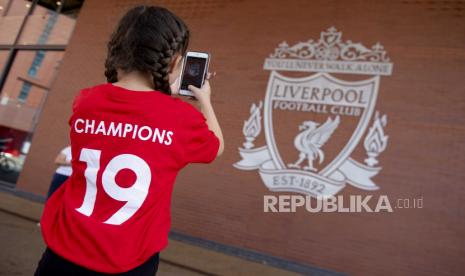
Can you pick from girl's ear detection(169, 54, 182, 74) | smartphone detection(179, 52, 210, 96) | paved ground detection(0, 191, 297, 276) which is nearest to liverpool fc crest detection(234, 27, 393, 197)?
paved ground detection(0, 191, 297, 276)

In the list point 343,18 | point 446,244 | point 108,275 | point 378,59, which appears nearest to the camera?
point 108,275

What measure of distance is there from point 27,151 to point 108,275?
7140mm

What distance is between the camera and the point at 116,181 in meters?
0.91

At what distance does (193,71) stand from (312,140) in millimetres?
3953

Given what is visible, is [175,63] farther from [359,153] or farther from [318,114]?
[318,114]

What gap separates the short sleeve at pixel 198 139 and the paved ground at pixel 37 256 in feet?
7.57

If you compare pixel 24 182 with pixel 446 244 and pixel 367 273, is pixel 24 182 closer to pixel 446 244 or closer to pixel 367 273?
pixel 367 273

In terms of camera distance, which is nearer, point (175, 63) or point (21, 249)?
point (175, 63)

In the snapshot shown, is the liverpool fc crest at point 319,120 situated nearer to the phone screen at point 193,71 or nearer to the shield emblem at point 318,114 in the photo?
the shield emblem at point 318,114

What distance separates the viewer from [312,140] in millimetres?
4906

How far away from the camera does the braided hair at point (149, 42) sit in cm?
95

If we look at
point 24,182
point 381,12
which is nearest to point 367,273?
point 381,12

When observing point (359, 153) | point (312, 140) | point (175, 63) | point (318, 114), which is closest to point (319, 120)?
point (318, 114)

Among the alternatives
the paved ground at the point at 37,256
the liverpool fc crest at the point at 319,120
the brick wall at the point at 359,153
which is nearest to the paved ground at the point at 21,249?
the paved ground at the point at 37,256
